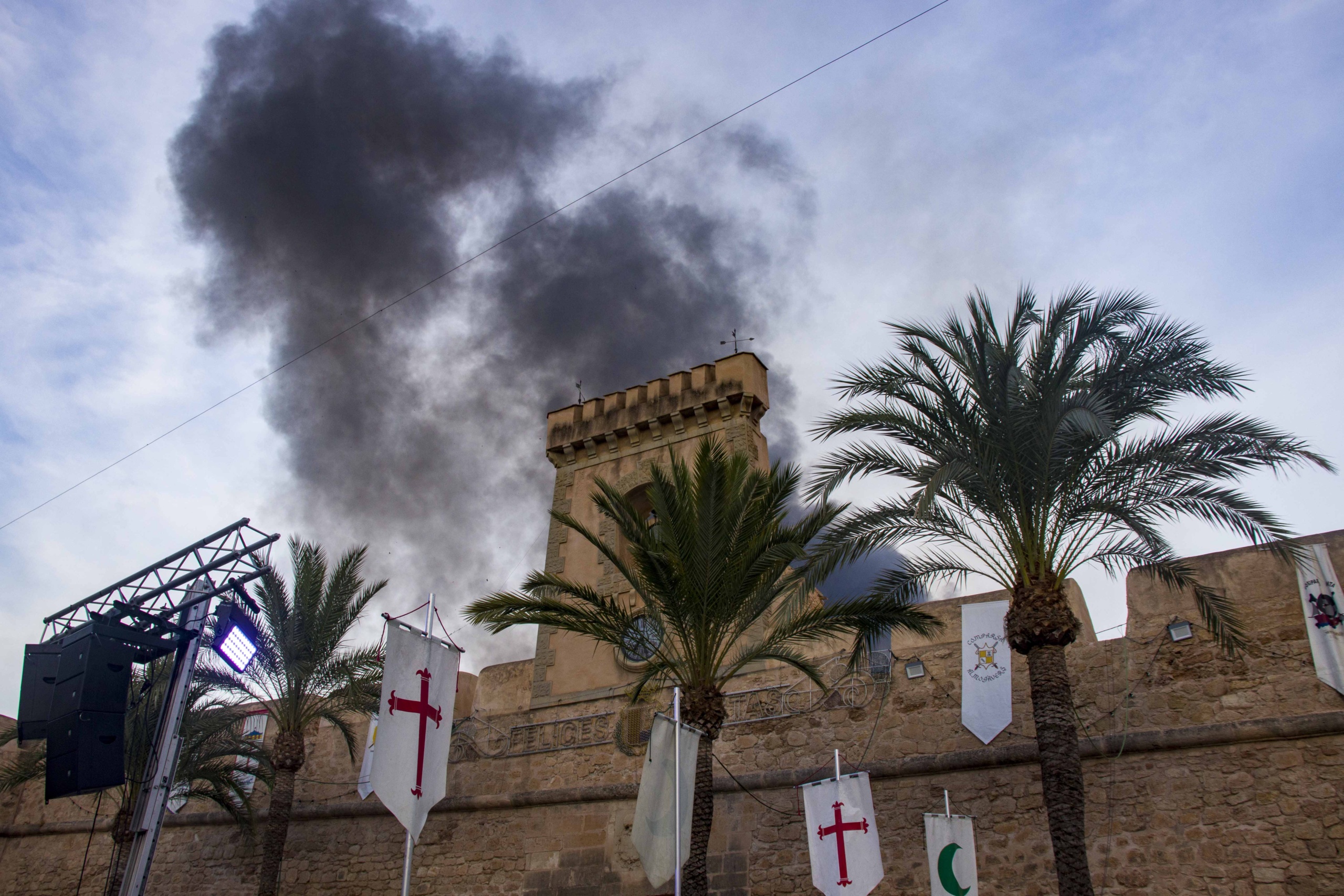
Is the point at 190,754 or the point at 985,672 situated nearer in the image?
the point at 985,672

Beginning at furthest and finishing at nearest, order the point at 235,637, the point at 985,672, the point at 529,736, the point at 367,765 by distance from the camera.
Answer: the point at 367,765
the point at 529,736
the point at 235,637
the point at 985,672

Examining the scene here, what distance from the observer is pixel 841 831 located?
10.1m

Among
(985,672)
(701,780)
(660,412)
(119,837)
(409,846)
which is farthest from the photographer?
(660,412)

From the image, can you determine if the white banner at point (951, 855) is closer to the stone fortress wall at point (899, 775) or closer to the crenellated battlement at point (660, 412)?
the stone fortress wall at point (899, 775)

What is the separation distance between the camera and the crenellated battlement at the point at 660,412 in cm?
1992

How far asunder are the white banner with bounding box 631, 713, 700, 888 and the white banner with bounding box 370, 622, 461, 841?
1883 mm

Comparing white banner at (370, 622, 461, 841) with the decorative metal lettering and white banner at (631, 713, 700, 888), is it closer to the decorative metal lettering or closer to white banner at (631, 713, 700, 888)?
white banner at (631, 713, 700, 888)

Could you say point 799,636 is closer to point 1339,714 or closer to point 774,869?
point 774,869

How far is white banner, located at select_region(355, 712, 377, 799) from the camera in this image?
666 inches

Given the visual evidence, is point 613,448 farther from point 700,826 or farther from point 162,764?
point 700,826

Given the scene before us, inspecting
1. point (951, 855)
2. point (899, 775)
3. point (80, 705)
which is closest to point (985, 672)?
point (899, 775)

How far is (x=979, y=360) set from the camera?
10625mm

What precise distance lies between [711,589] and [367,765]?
9.21m

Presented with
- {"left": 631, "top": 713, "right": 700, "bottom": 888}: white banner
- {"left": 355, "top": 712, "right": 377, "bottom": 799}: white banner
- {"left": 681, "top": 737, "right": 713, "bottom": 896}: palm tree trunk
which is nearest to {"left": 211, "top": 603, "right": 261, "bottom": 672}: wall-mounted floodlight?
{"left": 355, "top": 712, "right": 377, "bottom": 799}: white banner
